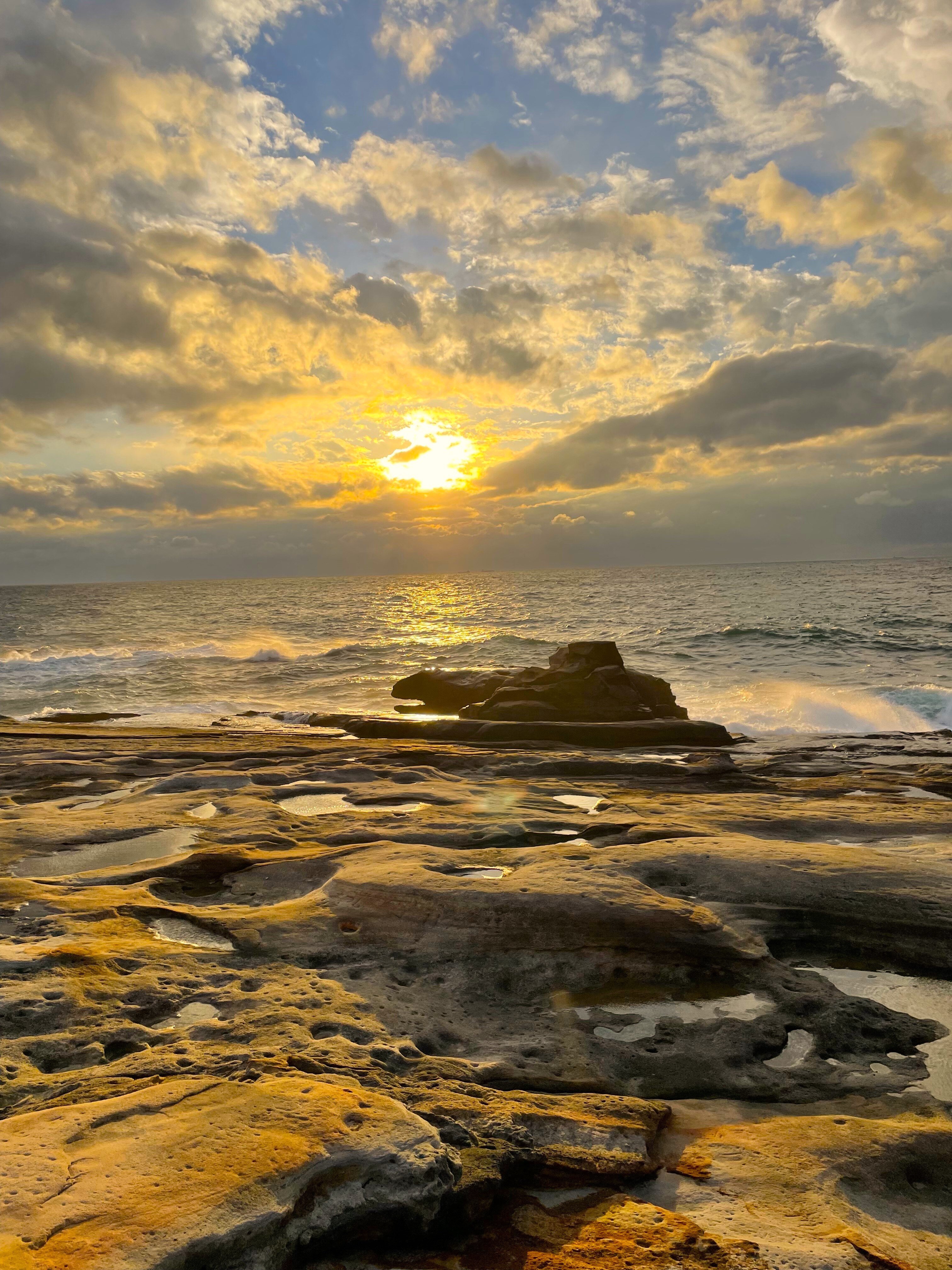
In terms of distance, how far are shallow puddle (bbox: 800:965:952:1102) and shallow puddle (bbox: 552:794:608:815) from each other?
4025 mm

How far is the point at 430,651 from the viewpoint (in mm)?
37062

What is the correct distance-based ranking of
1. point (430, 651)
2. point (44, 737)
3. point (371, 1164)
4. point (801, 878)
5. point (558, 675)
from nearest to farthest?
point (371, 1164) → point (801, 878) → point (44, 737) → point (558, 675) → point (430, 651)

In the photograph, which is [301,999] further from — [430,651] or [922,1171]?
[430,651]

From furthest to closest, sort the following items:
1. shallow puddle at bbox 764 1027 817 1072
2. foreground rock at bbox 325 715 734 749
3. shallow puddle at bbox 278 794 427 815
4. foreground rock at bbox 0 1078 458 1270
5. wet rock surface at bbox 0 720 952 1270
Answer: foreground rock at bbox 325 715 734 749 → shallow puddle at bbox 278 794 427 815 → shallow puddle at bbox 764 1027 817 1072 → wet rock surface at bbox 0 720 952 1270 → foreground rock at bbox 0 1078 458 1270

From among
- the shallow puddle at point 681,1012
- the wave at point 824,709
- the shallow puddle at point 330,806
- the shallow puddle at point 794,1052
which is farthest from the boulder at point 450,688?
the shallow puddle at point 794,1052

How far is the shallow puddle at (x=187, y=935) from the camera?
17.0ft

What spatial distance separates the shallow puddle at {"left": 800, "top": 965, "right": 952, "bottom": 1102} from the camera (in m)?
4.32

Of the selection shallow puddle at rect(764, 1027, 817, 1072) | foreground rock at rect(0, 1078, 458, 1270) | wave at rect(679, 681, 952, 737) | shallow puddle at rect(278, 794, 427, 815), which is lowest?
wave at rect(679, 681, 952, 737)

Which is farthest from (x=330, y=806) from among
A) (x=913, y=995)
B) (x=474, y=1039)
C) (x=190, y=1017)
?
(x=913, y=995)

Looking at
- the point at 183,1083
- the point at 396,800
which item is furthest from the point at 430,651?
the point at 183,1083

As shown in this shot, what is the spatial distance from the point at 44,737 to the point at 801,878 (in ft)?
46.6

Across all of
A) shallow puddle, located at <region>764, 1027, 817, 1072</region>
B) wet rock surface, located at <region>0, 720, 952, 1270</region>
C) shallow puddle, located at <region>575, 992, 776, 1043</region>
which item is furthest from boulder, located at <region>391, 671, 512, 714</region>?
shallow puddle, located at <region>764, 1027, 817, 1072</region>

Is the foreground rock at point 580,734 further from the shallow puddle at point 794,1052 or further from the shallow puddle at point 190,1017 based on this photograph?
the shallow puddle at point 190,1017

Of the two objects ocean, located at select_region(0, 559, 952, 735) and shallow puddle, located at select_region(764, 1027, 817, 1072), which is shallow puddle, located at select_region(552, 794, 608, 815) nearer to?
shallow puddle, located at select_region(764, 1027, 817, 1072)
